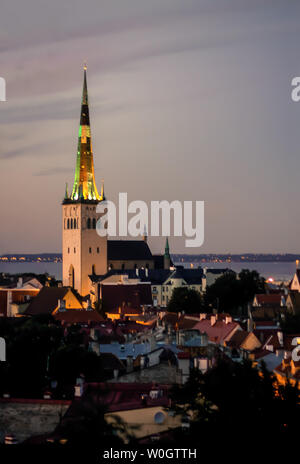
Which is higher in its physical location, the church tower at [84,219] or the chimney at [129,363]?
the church tower at [84,219]

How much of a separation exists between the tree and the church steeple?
4186 cm

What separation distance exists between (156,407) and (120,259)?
100669 millimetres

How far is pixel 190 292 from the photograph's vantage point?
77750 millimetres

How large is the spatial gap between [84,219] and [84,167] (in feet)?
20.0

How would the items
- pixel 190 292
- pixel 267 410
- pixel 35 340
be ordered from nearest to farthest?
pixel 267 410, pixel 35 340, pixel 190 292

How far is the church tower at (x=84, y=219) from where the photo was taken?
381ft

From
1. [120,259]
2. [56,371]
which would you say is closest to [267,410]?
[56,371]

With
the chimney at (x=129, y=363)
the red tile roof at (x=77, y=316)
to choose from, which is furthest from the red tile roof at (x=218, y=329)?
the chimney at (x=129, y=363)

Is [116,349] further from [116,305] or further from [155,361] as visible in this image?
[116,305]

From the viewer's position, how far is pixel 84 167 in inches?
4596

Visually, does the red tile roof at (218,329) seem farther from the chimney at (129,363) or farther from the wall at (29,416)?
the wall at (29,416)

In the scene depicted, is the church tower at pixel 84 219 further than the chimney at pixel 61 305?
Yes

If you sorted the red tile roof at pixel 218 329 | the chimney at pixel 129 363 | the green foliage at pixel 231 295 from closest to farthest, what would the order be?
the chimney at pixel 129 363 → the red tile roof at pixel 218 329 → the green foliage at pixel 231 295

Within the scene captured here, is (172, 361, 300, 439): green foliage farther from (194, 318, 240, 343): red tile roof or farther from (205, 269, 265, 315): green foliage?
(205, 269, 265, 315): green foliage
